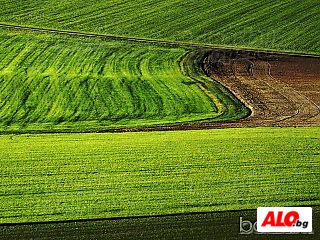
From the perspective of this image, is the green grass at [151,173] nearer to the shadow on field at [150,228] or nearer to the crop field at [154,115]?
the crop field at [154,115]

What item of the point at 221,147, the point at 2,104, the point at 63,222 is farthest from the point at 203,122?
the point at 63,222

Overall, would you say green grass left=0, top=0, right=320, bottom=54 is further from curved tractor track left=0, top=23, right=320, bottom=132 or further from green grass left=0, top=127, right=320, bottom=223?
green grass left=0, top=127, right=320, bottom=223

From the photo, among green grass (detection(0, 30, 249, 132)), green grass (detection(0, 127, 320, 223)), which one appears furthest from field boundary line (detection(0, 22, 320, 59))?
green grass (detection(0, 127, 320, 223))

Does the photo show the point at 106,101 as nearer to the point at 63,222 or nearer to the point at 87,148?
the point at 87,148

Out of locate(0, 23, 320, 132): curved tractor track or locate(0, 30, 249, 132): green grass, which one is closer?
locate(0, 30, 249, 132): green grass

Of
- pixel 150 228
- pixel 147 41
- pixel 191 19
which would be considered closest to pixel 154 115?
pixel 150 228

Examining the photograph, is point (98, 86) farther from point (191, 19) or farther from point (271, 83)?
point (191, 19)

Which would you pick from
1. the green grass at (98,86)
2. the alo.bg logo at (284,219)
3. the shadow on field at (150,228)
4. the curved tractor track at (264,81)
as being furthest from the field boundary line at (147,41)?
the shadow on field at (150,228)
